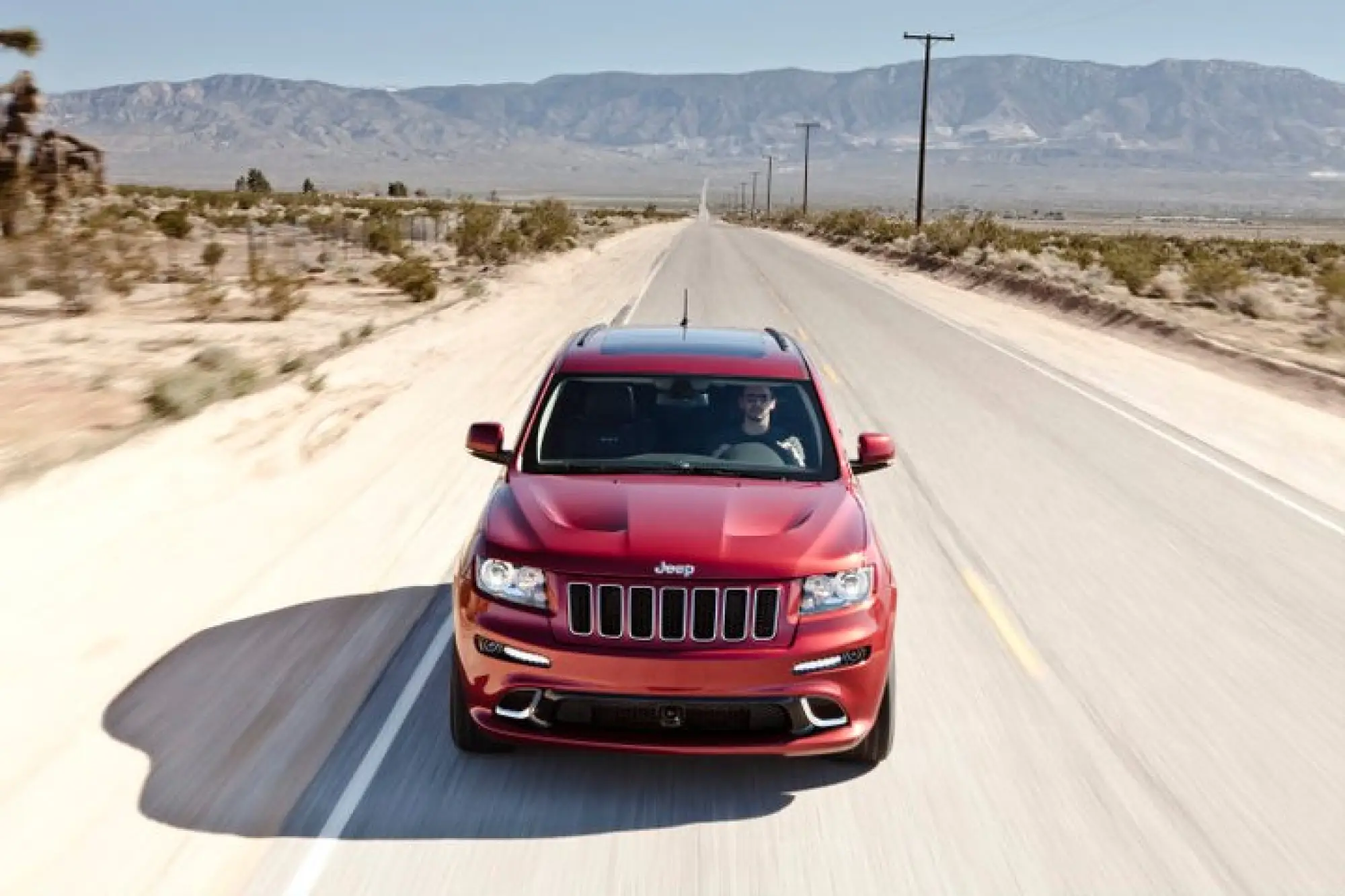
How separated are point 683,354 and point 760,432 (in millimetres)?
615

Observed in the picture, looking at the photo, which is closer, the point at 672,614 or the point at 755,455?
the point at 672,614

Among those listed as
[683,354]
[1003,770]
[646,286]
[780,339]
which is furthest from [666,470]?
[646,286]

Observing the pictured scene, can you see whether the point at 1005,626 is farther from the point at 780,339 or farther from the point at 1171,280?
the point at 1171,280

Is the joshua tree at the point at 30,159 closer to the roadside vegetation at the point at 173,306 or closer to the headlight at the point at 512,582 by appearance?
the roadside vegetation at the point at 173,306

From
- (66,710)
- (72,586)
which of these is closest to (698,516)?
(66,710)

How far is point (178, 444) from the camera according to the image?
39.9 ft

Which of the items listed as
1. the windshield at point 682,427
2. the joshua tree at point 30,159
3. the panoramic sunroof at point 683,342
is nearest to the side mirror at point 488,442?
the windshield at point 682,427

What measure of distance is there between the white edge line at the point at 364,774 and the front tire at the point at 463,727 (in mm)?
336

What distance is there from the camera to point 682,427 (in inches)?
255

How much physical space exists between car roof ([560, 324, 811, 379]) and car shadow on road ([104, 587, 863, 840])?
1693mm

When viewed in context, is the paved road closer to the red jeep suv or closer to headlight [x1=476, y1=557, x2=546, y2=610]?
the red jeep suv

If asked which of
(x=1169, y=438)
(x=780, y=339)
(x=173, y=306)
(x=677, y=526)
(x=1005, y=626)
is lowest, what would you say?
(x=173, y=306)

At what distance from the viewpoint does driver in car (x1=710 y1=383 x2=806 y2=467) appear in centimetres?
634

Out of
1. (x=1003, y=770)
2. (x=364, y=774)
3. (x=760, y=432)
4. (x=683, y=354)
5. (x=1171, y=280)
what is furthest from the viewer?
(x=1171, y=280)
